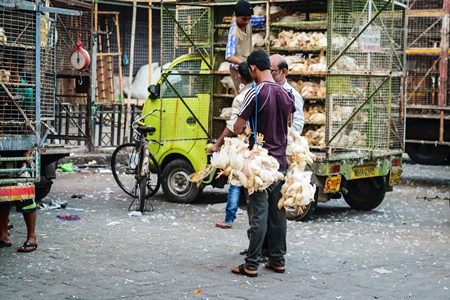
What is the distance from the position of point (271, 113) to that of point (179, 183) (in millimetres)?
4887

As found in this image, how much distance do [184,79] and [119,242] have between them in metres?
3.96

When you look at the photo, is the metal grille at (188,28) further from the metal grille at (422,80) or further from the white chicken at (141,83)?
the white chicken at (141,83)

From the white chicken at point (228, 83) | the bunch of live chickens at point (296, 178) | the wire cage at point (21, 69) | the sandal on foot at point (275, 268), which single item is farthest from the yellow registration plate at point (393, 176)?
the wire cage at point (21, 69)

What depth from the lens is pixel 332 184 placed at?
1020 centimetres

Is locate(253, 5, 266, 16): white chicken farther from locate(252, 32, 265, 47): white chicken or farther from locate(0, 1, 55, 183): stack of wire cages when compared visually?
locate(0, 1, 55, 183): stack of wire cages

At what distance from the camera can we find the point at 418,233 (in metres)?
9.39

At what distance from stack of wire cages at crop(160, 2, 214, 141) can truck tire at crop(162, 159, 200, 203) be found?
411 mm

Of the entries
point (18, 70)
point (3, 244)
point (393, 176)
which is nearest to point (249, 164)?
point (18, 70)

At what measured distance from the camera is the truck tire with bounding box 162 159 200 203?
11508 mm

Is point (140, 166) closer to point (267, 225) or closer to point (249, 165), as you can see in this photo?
point (267, 225)

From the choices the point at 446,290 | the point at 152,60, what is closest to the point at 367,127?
the point at 446,290

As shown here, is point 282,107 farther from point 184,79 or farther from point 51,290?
point 184,79

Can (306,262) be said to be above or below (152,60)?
below

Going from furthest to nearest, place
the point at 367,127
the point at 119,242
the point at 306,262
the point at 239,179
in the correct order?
the point at 367,127
the point at 119,242
the point at 306,262
the point at 239,179
